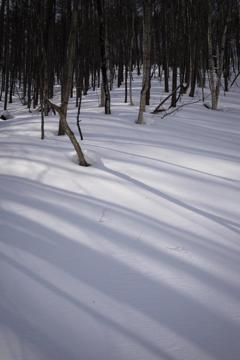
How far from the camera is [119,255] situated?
3119 millimetres

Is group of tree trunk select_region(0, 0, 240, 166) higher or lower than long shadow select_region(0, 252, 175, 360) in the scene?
higher

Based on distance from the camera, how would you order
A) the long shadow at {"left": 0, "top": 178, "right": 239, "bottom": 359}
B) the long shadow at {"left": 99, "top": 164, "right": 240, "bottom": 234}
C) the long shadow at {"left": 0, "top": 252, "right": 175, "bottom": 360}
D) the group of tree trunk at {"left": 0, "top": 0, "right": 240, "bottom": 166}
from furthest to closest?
the group of tree trunk at {"left": 0, "top": 0, "right": 240, "bottom": 166}, the long shadow at {"left": 99, "top": 164, "right": 240, "bottom": 234}, the long shadow at {"left": 0, "top": 178, "right": 239, "bottom": 359}, the long shadow at {"left": 0, "top": 252, "right": 175, "bottom": 360}

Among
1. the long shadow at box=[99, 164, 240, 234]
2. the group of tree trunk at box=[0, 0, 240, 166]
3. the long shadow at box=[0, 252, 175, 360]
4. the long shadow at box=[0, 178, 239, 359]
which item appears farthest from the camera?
the group of tree trunk at box=[0, 0, 240, 166]

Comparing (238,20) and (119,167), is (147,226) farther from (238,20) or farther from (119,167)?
(238,20)

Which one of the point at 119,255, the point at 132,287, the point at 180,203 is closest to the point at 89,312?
the point at 132,287

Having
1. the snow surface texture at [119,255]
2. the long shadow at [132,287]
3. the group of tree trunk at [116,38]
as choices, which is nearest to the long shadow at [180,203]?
the snow surface texture at [119,255]

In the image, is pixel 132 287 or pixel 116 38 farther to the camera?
pixel 116 38

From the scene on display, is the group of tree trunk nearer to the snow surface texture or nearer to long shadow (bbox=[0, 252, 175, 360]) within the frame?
the snow surface texture

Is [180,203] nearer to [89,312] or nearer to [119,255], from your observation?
[119,255]

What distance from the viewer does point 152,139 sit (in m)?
7.34

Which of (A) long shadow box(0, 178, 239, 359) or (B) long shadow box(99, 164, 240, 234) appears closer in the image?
(A) long shadow box(0, 178, 239, 359)

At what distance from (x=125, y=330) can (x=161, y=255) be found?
972mm

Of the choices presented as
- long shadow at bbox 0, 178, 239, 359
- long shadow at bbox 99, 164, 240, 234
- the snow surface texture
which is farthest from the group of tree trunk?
Result: long shadow at bbox 0, 178, 239, 359

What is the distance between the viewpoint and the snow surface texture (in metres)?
2.19
